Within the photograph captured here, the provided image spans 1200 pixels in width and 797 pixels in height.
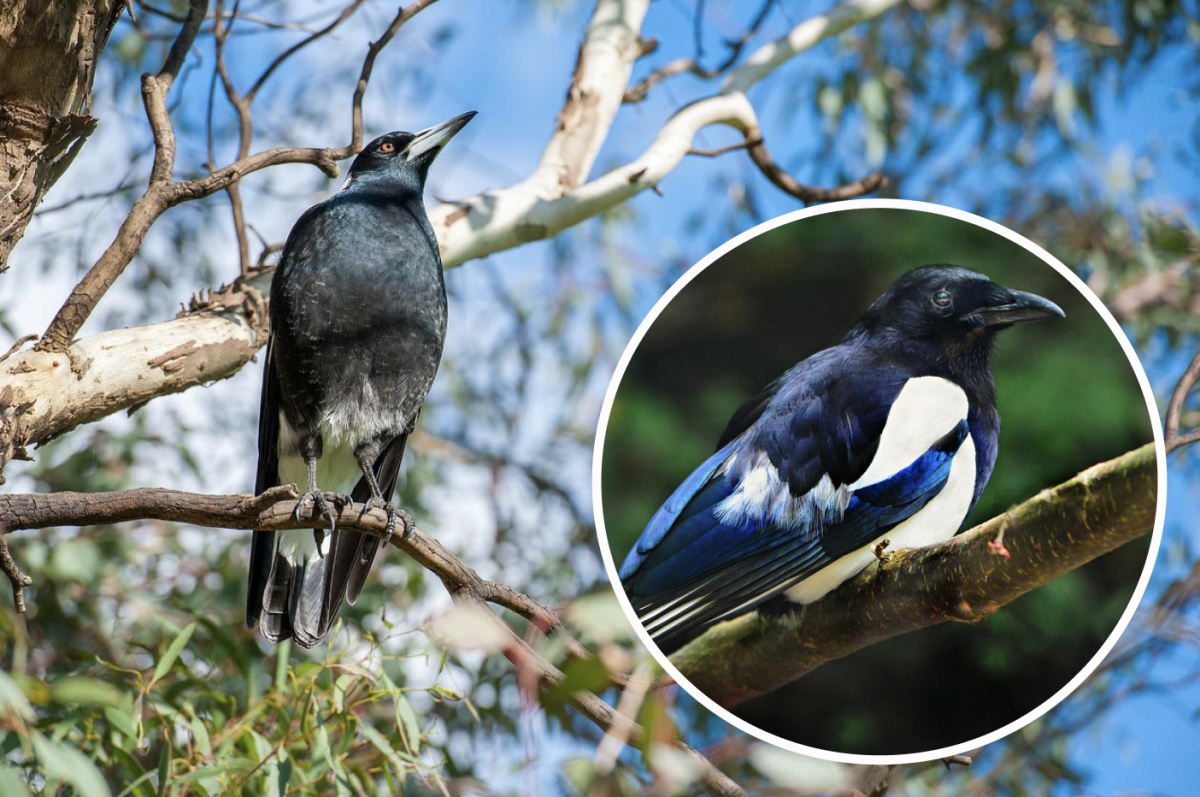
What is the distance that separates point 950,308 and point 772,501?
0.27 metres

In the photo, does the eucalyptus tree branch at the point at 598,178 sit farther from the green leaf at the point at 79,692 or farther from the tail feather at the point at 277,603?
the green leaf at the point at 79,692

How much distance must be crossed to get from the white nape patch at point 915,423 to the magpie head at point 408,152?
130 cm

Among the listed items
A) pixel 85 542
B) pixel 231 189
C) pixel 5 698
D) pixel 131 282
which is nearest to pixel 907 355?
pixel 5 698

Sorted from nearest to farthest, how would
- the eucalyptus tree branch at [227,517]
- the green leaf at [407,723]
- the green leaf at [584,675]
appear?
the green leaf at [584,675], the eucalyptus tree branch at [227,517], the green leaf at [407,723]

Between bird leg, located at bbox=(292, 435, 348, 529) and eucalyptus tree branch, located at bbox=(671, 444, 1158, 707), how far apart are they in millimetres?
468

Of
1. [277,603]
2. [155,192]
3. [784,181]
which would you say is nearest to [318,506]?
[155,192]

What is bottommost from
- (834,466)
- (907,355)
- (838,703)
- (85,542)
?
(85,542)

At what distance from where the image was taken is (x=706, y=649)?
1269 millimetres

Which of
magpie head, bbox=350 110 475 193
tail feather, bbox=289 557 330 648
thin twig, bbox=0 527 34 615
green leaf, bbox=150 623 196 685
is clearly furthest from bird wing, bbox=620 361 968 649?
magpie head, bbox=350 110 475 193

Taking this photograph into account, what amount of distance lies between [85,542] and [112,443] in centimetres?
48

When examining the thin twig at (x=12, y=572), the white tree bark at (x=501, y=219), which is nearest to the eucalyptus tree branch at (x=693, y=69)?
the white tree bark at (x=501, y=219)

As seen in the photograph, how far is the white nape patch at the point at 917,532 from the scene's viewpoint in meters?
1.22

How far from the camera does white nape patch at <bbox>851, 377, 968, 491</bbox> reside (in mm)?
1236

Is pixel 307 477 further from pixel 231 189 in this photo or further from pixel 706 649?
pixel 706 649
